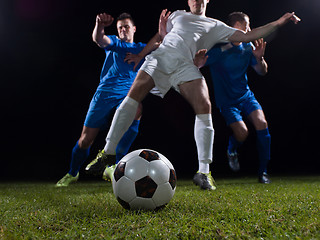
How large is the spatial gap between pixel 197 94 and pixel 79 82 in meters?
4.14

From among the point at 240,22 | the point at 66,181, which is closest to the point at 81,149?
the point at 66,181

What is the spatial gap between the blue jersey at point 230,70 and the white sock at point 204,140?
51.5 inches

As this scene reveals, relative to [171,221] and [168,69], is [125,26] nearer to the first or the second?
[168,69]

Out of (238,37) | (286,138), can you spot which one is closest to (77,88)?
(238,37)

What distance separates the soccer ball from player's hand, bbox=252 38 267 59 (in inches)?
93.1

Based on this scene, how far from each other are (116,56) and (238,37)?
1572 mm

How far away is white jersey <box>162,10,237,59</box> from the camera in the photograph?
9.15 feet

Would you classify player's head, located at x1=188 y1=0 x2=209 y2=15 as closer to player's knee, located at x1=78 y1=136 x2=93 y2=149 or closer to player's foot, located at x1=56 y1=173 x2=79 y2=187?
player's knee, located at x1=78 y1=136 x2=93 y2=149

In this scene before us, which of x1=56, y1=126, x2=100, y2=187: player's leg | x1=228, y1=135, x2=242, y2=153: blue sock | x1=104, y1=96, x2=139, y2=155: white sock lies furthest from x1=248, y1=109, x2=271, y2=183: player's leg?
x1=56, y1=126, x2=100, y2=187: player's leg

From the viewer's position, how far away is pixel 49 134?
6.16m

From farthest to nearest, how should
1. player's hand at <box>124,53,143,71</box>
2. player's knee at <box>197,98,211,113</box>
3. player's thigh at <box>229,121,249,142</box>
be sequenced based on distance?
player's thigh at <box>229,121,249,142</box> → player's hand at <box>124,53,143,71</box> → player's knee at <box>197,98,211,113</box>

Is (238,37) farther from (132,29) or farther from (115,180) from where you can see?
(115,180)

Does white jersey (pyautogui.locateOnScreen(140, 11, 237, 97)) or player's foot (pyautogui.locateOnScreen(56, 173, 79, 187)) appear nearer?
white jersey (pyautogui.locateOnScreen(140, 11, 237, 97))

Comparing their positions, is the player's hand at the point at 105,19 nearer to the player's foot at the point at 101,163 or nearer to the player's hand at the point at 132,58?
the player's hand at the point at 132,58
